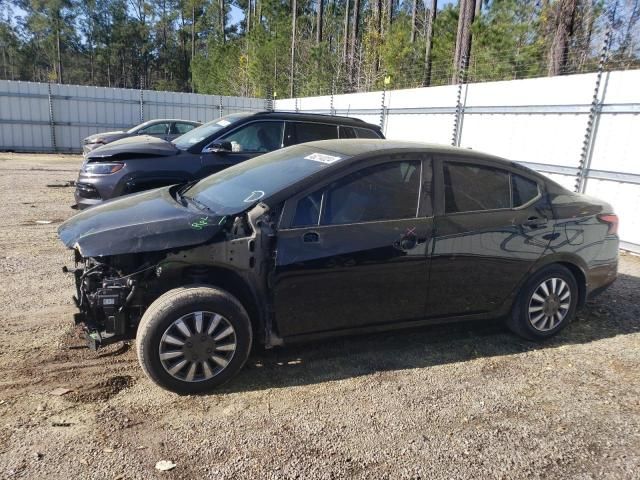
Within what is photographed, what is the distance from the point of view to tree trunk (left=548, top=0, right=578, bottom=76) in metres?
12.5

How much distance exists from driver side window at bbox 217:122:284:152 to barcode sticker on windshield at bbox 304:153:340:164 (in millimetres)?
3179

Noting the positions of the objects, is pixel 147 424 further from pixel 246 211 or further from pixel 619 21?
pixel 619 21

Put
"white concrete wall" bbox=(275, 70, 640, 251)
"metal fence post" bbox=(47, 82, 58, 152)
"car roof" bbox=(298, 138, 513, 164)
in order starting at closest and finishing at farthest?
1. "car roof" bbox=(298, 138, 513, 164)
2. "white concrete wall" bbox=(275, 70, 640, 251)
3. "metal fence post" bbox=(47, 82, 58, 152)

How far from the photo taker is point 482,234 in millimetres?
3992

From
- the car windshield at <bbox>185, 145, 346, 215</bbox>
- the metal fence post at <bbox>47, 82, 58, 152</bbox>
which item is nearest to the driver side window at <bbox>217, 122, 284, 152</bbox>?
the car windshield at <bbox>185, 145, 346, 215</bbox>

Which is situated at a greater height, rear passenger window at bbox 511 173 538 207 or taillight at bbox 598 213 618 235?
rear passenger window at bbox 511 173 538 207

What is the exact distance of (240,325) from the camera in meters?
3.26

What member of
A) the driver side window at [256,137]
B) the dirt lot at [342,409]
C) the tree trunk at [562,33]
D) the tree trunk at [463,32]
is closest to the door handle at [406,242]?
the dirt lot at [342,409]

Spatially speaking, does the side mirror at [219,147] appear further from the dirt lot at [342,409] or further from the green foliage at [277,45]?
the green foliage at [277,45]

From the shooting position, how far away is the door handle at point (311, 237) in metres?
3.39

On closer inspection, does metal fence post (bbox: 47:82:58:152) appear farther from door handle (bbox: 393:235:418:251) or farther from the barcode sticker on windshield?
door handle (bbox: 393:235:418:251)

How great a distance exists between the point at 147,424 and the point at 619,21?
56.5ft

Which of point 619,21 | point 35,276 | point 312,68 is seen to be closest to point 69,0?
point 312,68

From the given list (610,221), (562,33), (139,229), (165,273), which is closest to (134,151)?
(139,229)
